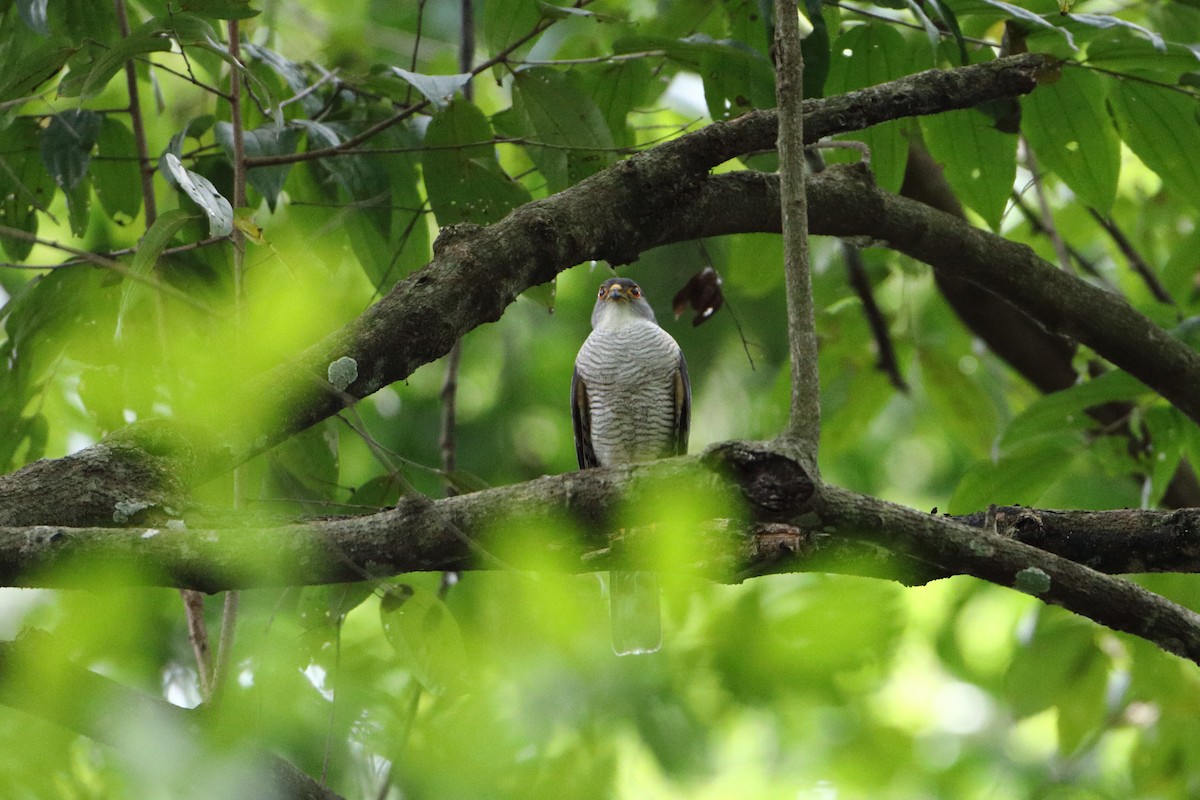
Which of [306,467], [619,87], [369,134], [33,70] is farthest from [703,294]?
[33,70]

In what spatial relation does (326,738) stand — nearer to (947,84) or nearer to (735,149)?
(735,149)

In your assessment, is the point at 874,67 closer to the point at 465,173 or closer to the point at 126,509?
the point at 465,173

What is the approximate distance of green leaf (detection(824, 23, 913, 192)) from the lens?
2.98 metres

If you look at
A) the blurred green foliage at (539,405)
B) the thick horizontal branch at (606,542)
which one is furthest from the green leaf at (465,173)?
the thick horizontal branch at (606,542)

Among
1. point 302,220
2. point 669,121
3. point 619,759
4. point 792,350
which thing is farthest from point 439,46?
point 619,759

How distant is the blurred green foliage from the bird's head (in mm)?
315

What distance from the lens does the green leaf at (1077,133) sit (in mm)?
2893

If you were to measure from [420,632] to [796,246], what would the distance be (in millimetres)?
1097

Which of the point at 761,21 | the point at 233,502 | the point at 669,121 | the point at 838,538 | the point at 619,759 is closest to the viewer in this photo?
the point at 619,759

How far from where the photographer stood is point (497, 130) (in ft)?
10.2

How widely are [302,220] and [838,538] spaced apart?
2.08 m

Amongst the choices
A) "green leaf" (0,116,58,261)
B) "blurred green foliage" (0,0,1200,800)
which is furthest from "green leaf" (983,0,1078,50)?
"green leaf" (0,116,58,261)

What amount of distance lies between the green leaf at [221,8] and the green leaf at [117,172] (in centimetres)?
85

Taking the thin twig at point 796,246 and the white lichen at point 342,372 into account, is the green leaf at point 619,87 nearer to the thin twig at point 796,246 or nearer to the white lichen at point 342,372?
the thin twig at point 796,246
